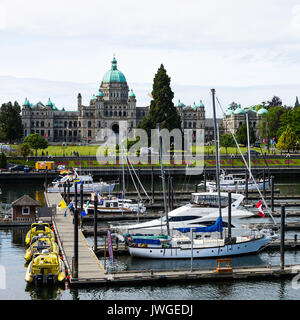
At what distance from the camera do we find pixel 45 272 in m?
38.3

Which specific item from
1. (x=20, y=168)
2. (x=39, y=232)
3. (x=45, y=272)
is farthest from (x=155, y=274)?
(x=20, y=168)

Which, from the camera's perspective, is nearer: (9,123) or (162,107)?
(162,107)

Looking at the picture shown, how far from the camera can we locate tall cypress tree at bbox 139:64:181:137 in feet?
433

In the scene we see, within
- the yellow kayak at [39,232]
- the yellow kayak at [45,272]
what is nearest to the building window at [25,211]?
the yellow kayak at [39,232]

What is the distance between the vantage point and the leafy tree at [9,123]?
15375 cm

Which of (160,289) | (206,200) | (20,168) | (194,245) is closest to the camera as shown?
(160,289)

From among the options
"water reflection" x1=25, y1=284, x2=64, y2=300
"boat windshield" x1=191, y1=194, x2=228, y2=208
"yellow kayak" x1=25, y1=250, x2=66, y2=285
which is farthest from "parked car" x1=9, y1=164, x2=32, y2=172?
"water reflection" x1=25, y1=284, x2=64, y2=300

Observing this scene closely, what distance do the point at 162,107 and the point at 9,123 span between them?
139 feet

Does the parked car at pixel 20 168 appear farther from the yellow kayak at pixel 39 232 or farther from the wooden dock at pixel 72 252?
the yellow kayak at pixel 39 232

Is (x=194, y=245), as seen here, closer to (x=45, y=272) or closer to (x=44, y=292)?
(x=45, y=272)

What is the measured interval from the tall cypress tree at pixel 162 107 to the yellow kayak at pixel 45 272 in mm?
92358

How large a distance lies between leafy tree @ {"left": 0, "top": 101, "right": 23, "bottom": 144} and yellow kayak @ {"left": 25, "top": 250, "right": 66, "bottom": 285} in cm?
11666

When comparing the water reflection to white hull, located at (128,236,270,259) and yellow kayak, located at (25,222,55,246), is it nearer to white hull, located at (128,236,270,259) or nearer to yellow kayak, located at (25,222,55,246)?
white hull, located at (128,236,270,259)
